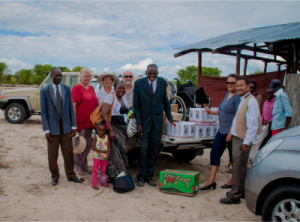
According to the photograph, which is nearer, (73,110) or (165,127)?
(73,110)

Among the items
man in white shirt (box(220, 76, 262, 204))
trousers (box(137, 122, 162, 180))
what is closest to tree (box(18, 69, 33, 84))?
trousers (box(137, 122, 162, 180))

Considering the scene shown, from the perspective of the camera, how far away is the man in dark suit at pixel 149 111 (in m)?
4.69

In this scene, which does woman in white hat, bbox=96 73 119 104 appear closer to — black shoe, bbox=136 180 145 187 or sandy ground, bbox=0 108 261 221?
sandy ground, bbox=0 108 261 221

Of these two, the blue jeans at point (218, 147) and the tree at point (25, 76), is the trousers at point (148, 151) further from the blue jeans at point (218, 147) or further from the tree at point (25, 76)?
the tree at point (25, 76)

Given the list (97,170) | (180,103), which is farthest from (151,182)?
(180,103)

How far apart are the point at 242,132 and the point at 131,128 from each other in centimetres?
195

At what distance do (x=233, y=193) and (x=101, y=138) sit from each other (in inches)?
92.8

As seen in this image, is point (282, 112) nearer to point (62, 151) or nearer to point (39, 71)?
point (62, 151)

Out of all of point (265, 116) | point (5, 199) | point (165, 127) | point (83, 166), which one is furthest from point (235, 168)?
point (5, 199)

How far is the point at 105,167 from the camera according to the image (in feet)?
15.1

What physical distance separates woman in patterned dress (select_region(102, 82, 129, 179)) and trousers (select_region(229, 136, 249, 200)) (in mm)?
1926

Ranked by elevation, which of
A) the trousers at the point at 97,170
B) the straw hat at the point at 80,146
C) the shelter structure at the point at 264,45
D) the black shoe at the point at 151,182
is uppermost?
the shelter structure at the point at 264,45

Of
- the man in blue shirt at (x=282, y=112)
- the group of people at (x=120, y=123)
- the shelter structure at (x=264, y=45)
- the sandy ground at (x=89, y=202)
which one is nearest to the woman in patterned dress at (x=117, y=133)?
the group of people at (x=120, y=123)

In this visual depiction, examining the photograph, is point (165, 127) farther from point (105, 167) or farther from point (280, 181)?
point (280, 181)
